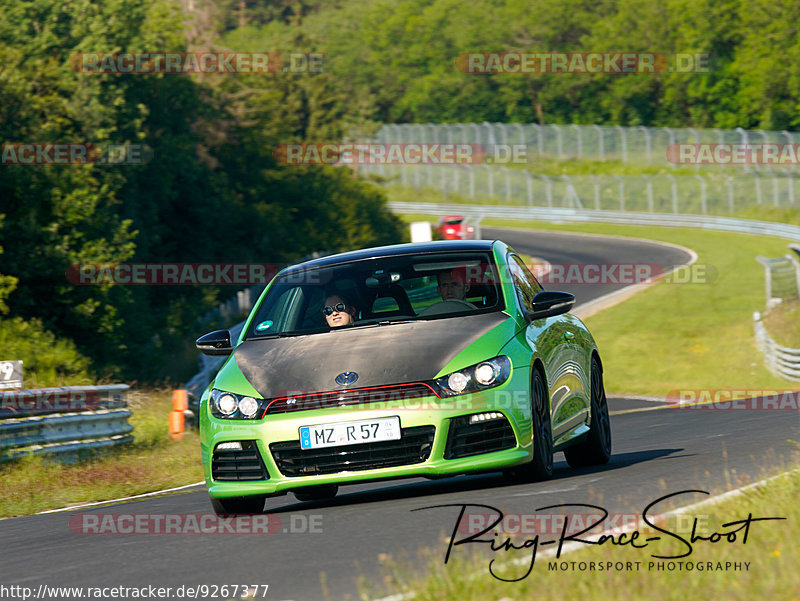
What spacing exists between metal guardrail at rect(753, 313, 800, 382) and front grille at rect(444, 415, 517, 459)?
18758 millimetres

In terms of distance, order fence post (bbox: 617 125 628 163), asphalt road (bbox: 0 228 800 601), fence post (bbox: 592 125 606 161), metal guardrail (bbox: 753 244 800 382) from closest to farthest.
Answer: asphalt road (bbox: 0 228 800 601), metal guardrail (bbox: 753 244 800 382), fence post (bbox: 617 125 628 163), fence post (bbox: 592 125 606 161)

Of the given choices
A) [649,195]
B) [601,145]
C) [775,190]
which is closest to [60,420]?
[775,190]

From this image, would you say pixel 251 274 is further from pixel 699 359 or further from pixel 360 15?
pixel 360 15

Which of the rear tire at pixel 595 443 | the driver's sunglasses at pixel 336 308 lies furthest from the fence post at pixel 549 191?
the driver's sunglasses at pixel 336 308

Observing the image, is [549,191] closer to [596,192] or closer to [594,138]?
[596,192]

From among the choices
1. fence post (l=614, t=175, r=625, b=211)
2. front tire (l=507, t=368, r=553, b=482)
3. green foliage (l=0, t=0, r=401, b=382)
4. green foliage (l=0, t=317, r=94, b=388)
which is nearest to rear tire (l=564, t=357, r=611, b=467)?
front tire (l=507, t=368, r=553, b=482)

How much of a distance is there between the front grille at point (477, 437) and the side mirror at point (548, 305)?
1.16 m

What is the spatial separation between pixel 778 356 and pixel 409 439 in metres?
21.4

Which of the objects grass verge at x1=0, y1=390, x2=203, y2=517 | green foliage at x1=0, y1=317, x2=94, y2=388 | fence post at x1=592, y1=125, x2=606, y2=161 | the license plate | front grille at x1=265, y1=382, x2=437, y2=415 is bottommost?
fence post at x1=592, y1=125, x2=606, y2=161

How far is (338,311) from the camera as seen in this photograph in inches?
361

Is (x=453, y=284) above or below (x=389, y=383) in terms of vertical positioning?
above

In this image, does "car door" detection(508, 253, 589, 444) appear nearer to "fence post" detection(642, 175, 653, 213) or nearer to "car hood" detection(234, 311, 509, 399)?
"car hood" detection(234, 311, 509, 399)

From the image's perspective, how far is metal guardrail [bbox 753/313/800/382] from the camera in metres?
26.4

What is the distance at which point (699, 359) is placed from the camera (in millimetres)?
32344
